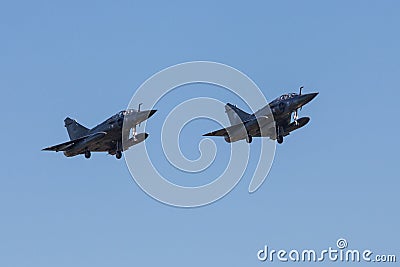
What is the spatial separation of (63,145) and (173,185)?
18.9 metres

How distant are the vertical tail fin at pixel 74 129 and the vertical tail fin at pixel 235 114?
49.2 ft

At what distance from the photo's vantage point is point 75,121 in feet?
348

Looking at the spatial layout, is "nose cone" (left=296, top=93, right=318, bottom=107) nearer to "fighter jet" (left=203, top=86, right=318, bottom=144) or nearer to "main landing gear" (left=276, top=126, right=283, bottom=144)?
"fighter jet" (left=203, top=86, right=318, bottom=144)

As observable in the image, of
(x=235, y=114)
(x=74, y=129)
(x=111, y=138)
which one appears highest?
(x=235, y=114)

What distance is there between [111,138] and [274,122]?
51.7ft

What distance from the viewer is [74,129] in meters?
105

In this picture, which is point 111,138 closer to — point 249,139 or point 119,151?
point 119,151

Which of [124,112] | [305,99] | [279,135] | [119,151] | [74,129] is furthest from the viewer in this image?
[74,129]

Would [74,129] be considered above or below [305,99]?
above

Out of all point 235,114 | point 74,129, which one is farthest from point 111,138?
point 235,114

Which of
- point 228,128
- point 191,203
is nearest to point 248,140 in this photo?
point 228,128

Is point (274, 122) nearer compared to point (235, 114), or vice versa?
point (274, 122)

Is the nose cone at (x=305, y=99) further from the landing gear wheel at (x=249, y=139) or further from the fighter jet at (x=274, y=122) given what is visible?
the landing gear wheel at (x=249, y=139)

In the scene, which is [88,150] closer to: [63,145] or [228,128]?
[63,145]
